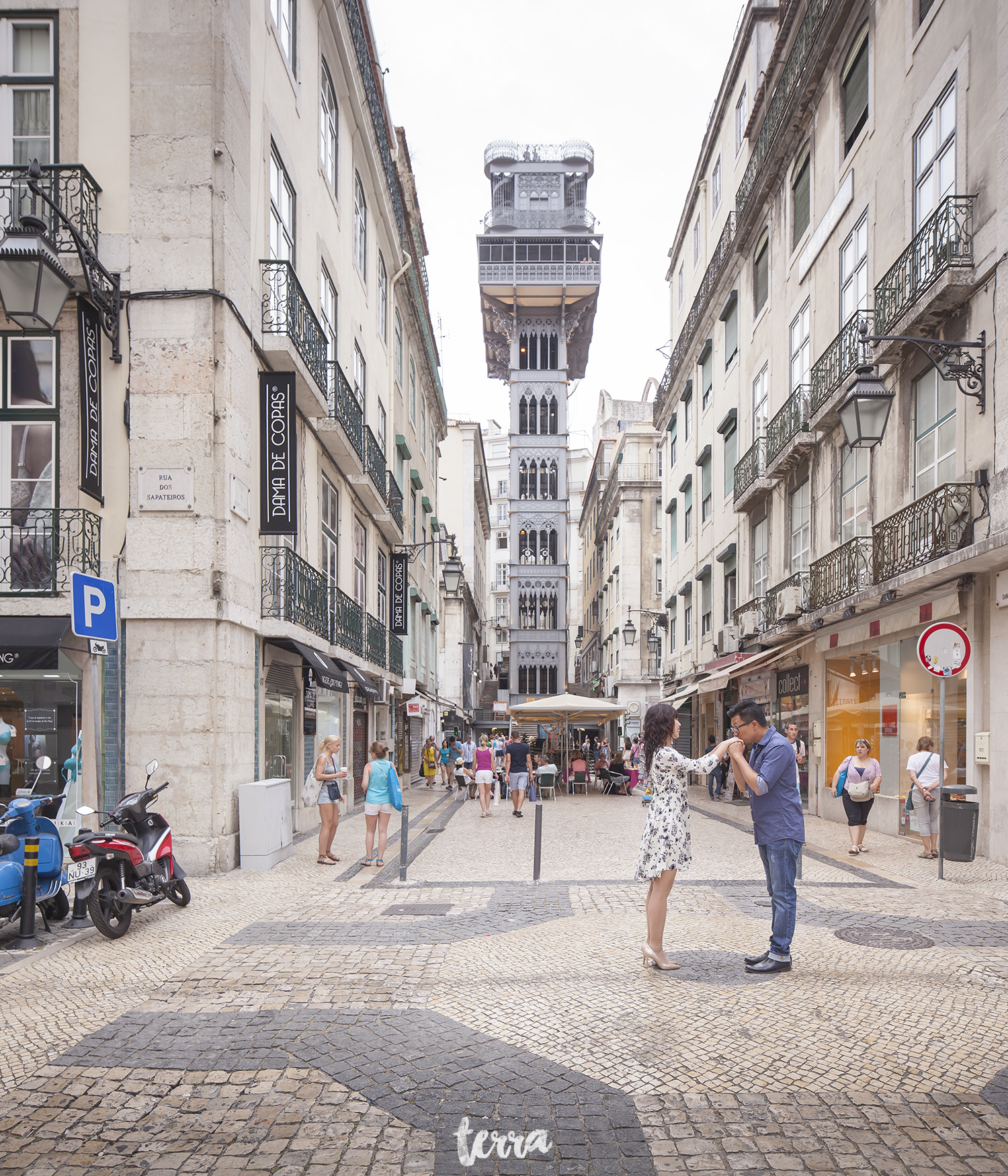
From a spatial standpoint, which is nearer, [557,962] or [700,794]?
[557,962]

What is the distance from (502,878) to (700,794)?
57.9ft

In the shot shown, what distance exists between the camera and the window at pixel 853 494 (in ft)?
53.9

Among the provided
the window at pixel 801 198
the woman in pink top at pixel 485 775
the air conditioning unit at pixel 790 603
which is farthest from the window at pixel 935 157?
the woman in pink top at pixel 485 775

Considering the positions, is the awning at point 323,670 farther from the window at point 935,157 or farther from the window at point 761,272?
the window at point 761,272

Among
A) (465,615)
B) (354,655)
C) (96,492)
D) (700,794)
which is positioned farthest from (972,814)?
(465,615)

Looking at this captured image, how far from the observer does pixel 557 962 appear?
21.2ft

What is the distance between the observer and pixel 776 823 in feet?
20.4

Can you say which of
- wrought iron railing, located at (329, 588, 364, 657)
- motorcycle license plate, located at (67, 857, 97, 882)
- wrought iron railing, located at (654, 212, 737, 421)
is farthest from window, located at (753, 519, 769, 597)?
motorcycle license plate, located at (67, 857, 97, 882)

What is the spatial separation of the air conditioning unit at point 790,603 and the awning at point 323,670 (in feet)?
28.8

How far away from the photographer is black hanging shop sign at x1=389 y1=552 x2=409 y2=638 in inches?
1049

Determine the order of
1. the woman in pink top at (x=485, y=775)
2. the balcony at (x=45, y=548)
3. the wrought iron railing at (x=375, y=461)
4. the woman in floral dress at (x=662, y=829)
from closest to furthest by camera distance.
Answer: the woman in floral dress at (x=662, y=829)
the balcony at (x=45, y=548)
the woman in pink top at (x=485, y=775)
the wrought iron railing at (x=375, y=461)

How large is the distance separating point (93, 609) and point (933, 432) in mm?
11451

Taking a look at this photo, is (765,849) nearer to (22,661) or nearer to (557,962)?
(557,962)

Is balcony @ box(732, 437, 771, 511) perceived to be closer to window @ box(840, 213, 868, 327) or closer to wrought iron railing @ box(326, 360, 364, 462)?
window @ box(840, 213, 868, 327)
